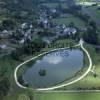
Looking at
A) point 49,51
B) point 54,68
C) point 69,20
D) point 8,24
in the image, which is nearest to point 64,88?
point 54,68

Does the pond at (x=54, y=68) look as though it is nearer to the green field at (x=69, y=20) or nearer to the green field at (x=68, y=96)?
the green field at (x=68, y=96)

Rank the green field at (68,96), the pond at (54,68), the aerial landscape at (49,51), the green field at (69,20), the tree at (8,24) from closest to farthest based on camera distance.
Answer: the green field at (68,96) < the aerial landscape at (49,51) < the pond at (54,68) < the tree at (8,24) < the green field at (69,20)

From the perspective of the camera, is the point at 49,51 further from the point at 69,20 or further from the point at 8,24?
the point at 69,20

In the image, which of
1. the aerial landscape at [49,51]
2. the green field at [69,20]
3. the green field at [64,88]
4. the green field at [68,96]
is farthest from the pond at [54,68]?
the green field at [69,20]

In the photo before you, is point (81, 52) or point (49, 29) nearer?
point (81, 52)

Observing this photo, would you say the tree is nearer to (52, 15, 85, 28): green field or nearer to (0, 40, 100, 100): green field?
(52, 15, 85, 28): green field

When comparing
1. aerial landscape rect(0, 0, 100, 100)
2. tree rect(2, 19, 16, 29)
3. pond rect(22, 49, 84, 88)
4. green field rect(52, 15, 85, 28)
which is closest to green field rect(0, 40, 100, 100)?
aerial landscape rect(0, 0, 100, 100)

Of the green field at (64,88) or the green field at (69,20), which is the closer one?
the green field at (64,88)

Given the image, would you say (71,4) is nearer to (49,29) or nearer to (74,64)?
(49,29)

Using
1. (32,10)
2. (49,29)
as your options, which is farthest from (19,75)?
(32,10)
